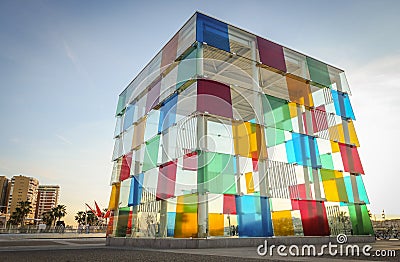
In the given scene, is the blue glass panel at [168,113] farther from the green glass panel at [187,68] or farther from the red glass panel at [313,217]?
the red glass panel at [313,217]

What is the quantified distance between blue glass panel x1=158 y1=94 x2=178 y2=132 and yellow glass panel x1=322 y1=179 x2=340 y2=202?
26.2 ft

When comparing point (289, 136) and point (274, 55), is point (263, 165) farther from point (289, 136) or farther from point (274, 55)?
point (274, 55)

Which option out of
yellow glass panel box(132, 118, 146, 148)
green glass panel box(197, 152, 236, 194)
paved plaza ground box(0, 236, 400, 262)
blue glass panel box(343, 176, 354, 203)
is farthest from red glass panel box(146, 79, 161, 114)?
blue glass panel box(343, 176, 354, 203)

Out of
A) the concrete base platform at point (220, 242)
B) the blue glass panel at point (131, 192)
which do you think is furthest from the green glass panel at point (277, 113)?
the blue glass panel at point (131, 192)

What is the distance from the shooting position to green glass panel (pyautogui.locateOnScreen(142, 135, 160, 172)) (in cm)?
1380

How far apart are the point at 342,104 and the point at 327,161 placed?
411 cm

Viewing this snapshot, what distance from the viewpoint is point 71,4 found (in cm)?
1171

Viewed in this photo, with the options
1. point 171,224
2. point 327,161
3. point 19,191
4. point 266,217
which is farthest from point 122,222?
point 19,191

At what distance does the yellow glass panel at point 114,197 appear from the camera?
55.5ft

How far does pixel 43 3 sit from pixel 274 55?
10.8 m

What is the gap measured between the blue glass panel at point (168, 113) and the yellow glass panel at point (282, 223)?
605 cm

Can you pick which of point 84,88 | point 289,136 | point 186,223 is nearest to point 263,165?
point 289,136

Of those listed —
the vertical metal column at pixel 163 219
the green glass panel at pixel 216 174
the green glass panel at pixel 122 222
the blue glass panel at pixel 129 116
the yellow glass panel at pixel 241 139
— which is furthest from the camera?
the blue glass panel at pixel 129 116

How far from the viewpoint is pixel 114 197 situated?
17250mm
